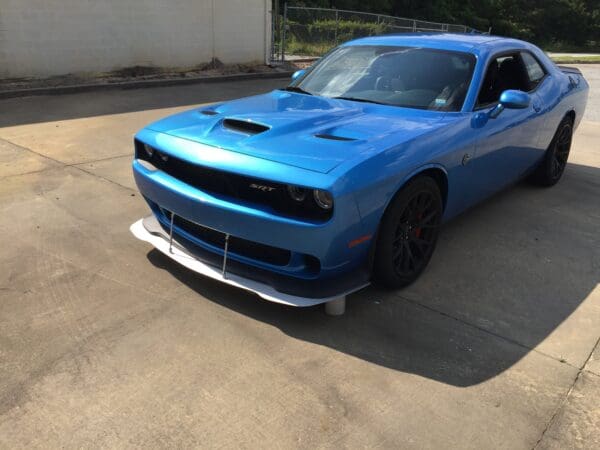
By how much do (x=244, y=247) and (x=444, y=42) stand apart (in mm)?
2500

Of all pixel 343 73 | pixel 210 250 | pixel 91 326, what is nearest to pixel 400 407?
pixel 210 250

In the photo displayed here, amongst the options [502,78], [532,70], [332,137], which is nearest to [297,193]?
[332,137]

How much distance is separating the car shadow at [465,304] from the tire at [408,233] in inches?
6.0

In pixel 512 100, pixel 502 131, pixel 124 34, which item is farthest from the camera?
pixel 124 34

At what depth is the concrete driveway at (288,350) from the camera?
237 cm

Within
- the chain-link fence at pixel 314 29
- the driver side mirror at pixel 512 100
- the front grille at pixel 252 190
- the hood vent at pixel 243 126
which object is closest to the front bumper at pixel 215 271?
the front grille at pixel 252 190

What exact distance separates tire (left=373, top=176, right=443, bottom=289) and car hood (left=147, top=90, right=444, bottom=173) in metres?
0.35

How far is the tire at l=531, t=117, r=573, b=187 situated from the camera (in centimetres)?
553

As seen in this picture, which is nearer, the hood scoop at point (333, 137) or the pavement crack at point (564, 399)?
the pavement crack at point (564, 399)

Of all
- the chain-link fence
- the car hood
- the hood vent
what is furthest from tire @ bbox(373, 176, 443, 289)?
the chain-link fence

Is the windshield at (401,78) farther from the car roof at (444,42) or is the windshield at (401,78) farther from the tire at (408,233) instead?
the tire at (408,233)

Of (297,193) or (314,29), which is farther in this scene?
(314,29)

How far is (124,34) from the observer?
11641 millimetres

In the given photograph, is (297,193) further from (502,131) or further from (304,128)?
(502,131)
